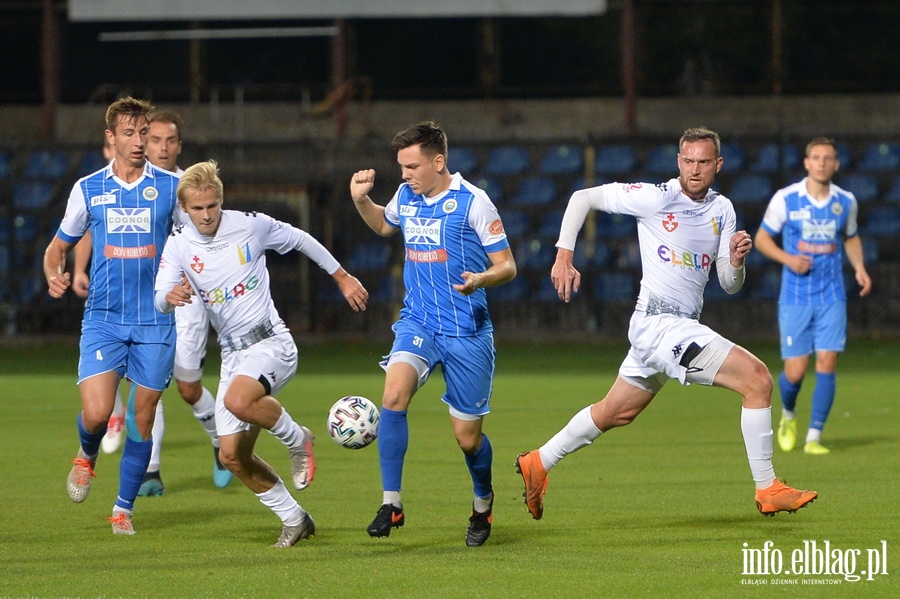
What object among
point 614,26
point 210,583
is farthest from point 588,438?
point 614,26

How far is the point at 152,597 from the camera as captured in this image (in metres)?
5.05

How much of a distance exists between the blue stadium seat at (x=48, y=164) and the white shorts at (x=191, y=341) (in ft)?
41.2

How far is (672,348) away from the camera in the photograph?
21.2ft

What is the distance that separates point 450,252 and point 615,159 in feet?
45.7

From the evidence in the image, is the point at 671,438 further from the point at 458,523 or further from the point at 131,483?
the point at 131,483

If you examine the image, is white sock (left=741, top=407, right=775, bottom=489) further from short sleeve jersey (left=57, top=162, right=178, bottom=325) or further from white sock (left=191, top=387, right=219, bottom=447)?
white sock (left=191, top=387, right=219, bottom=447)

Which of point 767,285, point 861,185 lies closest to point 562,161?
point 767,285

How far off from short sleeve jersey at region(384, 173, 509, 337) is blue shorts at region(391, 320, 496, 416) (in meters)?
0.05

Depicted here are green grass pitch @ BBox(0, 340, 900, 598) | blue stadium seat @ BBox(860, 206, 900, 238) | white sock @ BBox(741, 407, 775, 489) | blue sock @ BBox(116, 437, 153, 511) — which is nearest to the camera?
green grass pitch @ BBox(0, 340, 900, 598)

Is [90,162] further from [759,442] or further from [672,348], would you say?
[759,442]

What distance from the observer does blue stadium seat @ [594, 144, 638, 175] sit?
64.8ft

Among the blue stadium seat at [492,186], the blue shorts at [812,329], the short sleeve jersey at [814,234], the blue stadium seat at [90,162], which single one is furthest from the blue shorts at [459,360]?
the blue stadium seat at [90,162]

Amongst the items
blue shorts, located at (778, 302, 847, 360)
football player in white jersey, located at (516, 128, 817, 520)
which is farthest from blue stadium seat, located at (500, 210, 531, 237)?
football player in white jersey, located at (516, 128, 817, 520)

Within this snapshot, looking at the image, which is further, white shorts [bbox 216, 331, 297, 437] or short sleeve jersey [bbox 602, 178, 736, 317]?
short sleeve jersey [bbox 602, 178, 736, 317]
